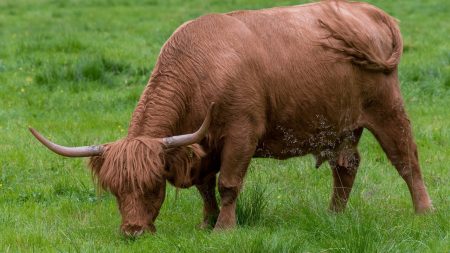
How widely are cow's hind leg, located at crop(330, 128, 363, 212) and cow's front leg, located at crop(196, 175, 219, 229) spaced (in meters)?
0.97

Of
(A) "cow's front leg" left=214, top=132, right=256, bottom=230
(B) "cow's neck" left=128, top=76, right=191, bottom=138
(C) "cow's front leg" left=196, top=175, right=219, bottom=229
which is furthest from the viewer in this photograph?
(C) "cow's front leg" left=196, top=175, right=219, bottom=229

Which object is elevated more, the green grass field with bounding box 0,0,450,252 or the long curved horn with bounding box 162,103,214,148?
the long curved horn with bounding box 162,103,214,148

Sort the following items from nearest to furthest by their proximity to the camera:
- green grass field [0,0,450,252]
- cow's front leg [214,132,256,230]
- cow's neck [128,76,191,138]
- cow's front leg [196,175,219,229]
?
green grass field [0,0,450,252] → cow's neck [128,76,191,138] → cow's front leg [214,132,256,230] → cow's front leg [196,175,219,229]

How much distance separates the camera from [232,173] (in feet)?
20.4

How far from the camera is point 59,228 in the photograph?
6277 millimetres

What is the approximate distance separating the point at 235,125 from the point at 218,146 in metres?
0.24

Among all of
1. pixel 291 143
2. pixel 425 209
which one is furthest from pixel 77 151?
pixel 425 209

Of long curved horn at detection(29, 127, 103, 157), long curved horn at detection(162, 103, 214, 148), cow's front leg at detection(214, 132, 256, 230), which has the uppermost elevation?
long curved horn at detection(162, 103, 214, 148)

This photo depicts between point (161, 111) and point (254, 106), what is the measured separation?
68 centimetres

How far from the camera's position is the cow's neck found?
19.7 feet

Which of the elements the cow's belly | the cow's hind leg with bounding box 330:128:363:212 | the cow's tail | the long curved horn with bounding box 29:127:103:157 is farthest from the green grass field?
the cow's tail

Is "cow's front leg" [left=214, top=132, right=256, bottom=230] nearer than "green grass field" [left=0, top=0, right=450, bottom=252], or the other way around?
"green grass field" [left=0, top=0, right=450, bottom=252]

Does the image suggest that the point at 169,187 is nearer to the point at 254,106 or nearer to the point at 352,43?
the point at 254,106

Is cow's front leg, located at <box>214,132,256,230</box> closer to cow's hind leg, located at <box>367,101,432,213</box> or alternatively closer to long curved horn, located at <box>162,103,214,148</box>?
long curved horn, located at <box>162,103,214,148</box>
